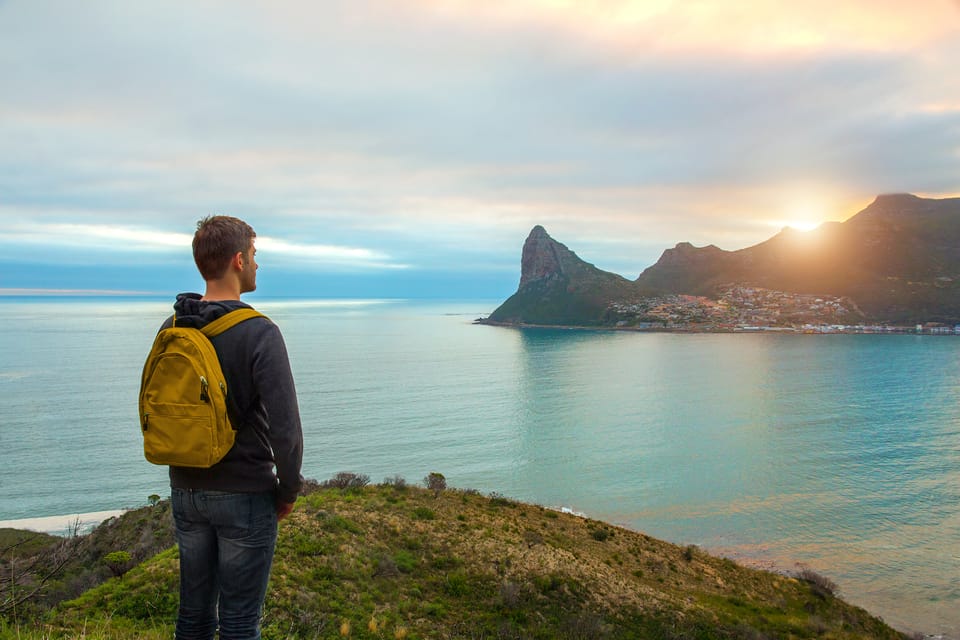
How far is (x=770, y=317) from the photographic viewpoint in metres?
175

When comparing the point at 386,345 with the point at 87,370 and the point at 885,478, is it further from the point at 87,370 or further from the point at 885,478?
the point at 885,478

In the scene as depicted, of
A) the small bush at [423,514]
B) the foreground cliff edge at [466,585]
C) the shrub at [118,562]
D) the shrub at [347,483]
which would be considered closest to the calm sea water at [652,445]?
the foreground cliff edge at [466,585]

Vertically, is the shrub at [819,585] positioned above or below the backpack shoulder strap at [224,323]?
below

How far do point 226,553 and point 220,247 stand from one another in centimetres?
181

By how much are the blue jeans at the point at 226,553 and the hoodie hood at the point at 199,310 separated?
0.98 meters

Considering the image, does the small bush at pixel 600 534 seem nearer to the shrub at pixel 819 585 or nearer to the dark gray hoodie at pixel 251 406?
the shrub at pixel 819 585

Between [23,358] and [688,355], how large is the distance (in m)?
134

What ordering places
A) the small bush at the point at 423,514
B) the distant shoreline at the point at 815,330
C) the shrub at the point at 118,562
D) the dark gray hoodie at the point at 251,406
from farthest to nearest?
the distant shoreline at the point at 815,330 < the small bush at the point at 423,514 < the shrub at the point at 118,562 < the dark gray hoodie at the point at 251,406

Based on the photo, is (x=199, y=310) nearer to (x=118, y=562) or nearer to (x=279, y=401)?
(x=279, y=401)

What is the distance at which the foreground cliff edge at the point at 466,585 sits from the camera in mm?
Result: 10094

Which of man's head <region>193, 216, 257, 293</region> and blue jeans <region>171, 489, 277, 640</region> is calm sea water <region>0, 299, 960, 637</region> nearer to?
blue jeans <region>171, 489, 277, 640</region>

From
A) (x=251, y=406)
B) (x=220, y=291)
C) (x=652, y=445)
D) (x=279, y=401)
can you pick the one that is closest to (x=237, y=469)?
(x=251, y=406)

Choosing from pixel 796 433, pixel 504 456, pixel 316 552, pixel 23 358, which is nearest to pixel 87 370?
pixel 23 358

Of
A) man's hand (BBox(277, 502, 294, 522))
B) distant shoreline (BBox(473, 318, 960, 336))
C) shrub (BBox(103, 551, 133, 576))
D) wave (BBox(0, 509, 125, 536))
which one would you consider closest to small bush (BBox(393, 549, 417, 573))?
shrub (BBox(103, 551, 133, 576))
